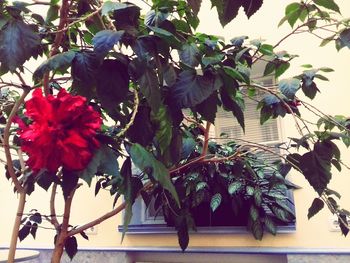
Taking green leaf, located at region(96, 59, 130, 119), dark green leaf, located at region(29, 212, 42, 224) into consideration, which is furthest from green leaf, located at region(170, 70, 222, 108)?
dark green leaf, located at region(29, 212, 42, 224)

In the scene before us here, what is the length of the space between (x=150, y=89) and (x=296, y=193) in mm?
1827

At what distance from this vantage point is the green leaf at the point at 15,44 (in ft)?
2.27

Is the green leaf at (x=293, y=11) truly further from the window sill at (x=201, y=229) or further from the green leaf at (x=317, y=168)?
the window sill at (x=201, y=229)

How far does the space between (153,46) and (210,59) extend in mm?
257

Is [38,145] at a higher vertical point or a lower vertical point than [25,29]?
lower

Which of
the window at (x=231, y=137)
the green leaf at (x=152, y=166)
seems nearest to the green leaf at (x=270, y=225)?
the window at (x=231, y=137)

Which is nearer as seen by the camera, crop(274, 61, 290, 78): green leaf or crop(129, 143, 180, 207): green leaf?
crop(129, 143, 180, 207): green leaf

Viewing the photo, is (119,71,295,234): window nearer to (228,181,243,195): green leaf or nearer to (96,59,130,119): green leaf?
(228,181,243,195): green leaf

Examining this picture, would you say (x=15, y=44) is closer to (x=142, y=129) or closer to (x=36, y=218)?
(x=142, y=129)

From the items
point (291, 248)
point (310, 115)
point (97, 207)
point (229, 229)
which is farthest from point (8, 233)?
point (310, 115)

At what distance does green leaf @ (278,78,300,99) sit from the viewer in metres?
1.25

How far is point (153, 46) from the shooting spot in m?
0.74

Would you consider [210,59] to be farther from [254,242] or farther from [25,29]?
[254,242]

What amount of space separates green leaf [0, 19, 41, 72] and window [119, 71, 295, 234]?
5.63 ft
